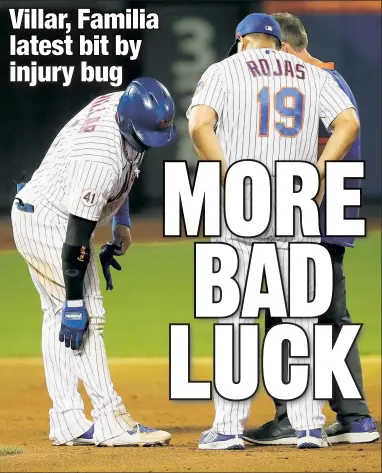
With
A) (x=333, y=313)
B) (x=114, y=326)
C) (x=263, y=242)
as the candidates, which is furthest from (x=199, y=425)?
(x=114, y=326)

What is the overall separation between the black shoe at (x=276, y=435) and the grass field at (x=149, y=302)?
349 centimetres

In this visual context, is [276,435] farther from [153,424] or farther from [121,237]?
[153,424]

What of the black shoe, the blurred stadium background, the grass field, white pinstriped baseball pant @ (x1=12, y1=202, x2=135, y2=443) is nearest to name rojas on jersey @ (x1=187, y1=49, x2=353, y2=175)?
white pinstriped baseball pant @ (x1=12, y1=202, x2=135, y2=443)

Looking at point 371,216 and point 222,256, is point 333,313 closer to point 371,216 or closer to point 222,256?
point 222,256

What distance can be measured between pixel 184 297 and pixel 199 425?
4.14 meters

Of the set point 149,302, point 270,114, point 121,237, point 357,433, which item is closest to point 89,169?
point 121,237

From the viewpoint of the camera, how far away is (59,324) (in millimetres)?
4203

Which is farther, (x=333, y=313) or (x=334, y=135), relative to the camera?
(x=333, y=313)

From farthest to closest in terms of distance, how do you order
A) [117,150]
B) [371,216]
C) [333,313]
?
[371,216] → [333,313] → [117,150]

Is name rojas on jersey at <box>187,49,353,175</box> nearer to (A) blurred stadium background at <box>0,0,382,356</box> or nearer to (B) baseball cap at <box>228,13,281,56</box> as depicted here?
(B) baseball cap at <box>228,13,281,56</box>

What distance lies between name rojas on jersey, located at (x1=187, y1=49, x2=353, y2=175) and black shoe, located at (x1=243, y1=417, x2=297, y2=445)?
36.2 inches

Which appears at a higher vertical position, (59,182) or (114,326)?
(59,182)

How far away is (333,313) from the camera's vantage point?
445 cm

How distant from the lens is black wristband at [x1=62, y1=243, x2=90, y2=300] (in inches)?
157
